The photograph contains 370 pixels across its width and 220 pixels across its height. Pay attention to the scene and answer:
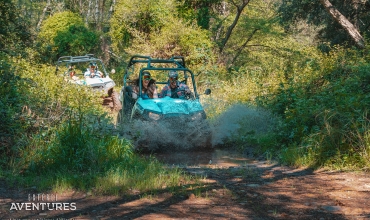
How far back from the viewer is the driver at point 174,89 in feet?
37.3

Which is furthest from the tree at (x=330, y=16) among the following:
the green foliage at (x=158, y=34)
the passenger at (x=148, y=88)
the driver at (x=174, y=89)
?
the passenger at (x=148, y=88)

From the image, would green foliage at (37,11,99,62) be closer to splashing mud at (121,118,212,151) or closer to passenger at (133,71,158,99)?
passenger at (133,71,158,99)

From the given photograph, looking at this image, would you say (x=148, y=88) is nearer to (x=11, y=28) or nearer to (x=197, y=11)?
(x=11, y=28)

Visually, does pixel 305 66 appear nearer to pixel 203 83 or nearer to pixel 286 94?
pixel 286 94

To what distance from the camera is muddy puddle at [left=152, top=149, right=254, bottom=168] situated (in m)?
9.44

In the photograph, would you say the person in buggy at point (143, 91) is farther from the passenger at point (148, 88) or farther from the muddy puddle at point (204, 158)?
the muddy puddle at point (204, 158)

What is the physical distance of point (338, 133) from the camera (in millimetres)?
7641

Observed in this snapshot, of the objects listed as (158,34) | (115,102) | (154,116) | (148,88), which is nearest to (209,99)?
(115,102)

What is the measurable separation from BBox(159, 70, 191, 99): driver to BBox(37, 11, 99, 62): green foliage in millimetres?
17547

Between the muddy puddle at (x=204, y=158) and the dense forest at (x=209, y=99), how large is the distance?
1.63 ft

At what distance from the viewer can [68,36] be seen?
95.0 ft

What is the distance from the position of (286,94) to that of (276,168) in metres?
4.02

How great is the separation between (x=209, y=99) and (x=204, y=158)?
16.0 ft

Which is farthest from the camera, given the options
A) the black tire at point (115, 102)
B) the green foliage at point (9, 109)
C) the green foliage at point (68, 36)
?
the green foliage at point (68, 36)
